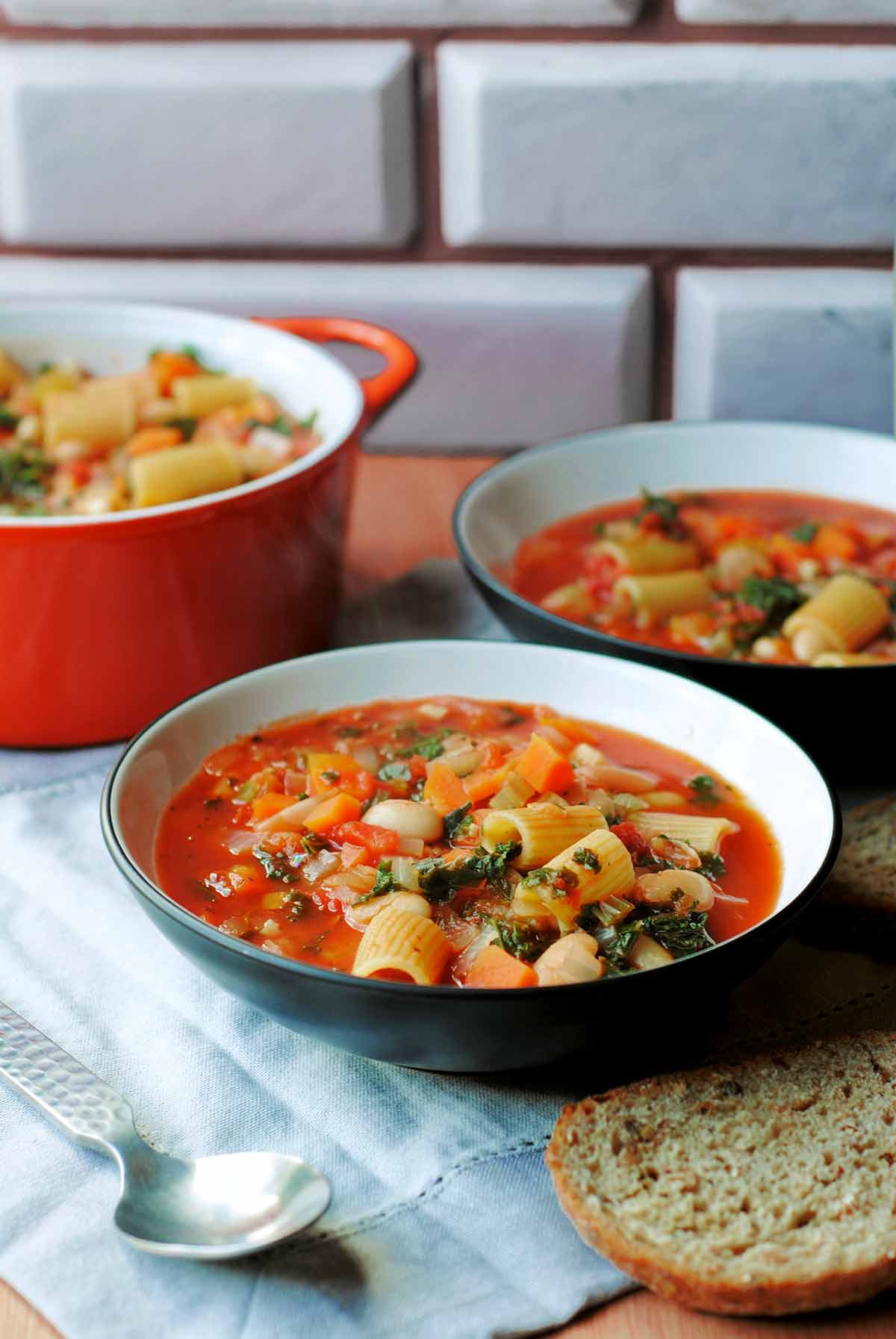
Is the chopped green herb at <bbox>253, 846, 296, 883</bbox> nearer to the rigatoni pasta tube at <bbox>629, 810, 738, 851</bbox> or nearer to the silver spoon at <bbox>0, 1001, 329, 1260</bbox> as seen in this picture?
the silver spoon at <bbox>0, 1001, 329, 1260</bbox>

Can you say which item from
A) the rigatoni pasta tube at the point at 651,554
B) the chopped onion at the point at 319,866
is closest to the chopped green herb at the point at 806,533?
the rigatoni pasta tube at the point at 651,554

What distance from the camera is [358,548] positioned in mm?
2746

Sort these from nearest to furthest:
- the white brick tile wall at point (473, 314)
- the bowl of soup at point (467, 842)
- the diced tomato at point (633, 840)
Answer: the bowl of soup at point (467, 842) → the diced tomato at point (633, 840) → the white brick tile wall at point (473, 314)

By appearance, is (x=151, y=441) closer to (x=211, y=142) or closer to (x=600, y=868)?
(x=211, y=142)

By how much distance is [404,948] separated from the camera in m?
1.36

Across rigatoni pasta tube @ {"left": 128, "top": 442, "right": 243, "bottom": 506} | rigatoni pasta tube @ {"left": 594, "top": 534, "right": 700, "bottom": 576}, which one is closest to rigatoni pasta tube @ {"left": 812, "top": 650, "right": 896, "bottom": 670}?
rigatoni pasta tube @ {"left": 594, "top": 534, "right": 700, "bottom": 576}

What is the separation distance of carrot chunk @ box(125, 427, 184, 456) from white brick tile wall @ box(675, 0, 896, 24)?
1183 millimetres

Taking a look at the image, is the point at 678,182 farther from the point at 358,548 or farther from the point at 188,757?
the point at 188,757

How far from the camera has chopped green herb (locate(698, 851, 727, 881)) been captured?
1554 mm

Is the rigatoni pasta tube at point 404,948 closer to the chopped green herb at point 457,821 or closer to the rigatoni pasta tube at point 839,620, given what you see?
the chopped green herb at point 457,821

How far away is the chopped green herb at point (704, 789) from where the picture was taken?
5.62 feet

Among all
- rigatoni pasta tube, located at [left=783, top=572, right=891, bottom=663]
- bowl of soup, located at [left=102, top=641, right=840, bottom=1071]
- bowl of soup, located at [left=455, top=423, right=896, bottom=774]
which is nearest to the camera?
bowl of soup, located at [left=102, top=641, right=840, bottom=1071]

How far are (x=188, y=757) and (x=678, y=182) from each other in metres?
1.58

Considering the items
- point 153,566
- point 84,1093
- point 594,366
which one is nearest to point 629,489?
point 594,366
